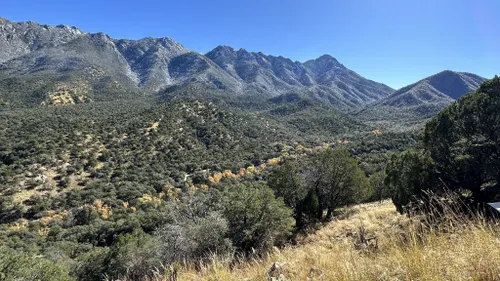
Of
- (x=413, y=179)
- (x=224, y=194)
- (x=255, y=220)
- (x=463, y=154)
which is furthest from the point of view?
(x=224, y=194)

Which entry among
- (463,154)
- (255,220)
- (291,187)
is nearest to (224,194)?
(291,187)

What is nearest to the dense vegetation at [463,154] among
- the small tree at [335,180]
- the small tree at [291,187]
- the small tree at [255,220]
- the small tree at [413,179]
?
the small tree at [413,179]

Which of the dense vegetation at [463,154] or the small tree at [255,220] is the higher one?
the dense vegetation at [463,154]

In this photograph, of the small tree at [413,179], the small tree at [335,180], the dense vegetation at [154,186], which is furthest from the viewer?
the small tree at [335,180]

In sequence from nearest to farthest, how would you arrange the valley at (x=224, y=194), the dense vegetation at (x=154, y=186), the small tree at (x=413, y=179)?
1. the valley at (x=224, y=194)
2. the small tree at (x=413, y=179)
3. the dense vegetation at (x=154, y=186)

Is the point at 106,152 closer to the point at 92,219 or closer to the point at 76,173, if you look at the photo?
the point at 76,173

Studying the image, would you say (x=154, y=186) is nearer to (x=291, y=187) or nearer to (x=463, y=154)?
(x=291, y=187)

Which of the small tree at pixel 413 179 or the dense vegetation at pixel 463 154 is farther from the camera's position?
the small tree at pixel 413 179

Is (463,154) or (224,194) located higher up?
(463,154)

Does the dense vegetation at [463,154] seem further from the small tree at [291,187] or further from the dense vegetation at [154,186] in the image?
the small tree at [291,187]

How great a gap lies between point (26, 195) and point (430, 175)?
52.9 meters

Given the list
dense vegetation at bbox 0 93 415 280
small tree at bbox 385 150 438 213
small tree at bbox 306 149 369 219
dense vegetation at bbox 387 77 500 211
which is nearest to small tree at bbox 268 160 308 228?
dense vegetation at bbox 0 93 415 280

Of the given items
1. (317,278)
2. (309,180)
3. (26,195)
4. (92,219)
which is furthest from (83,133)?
(317,278)

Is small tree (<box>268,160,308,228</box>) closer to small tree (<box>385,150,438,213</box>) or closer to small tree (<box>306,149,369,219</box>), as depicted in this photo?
small tree (<box>306,149,369,219</box>)
